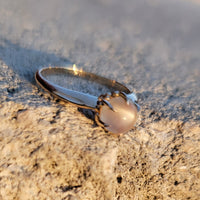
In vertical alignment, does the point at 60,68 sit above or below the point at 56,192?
above

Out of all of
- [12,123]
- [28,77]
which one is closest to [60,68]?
[28,77]

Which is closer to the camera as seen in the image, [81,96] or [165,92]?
[81,96]

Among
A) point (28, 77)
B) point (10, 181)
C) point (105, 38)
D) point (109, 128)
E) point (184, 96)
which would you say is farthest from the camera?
point (105, 38)

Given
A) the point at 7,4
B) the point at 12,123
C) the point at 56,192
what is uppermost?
the point at 7,4

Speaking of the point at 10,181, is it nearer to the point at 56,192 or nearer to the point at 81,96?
the point at 56,192
